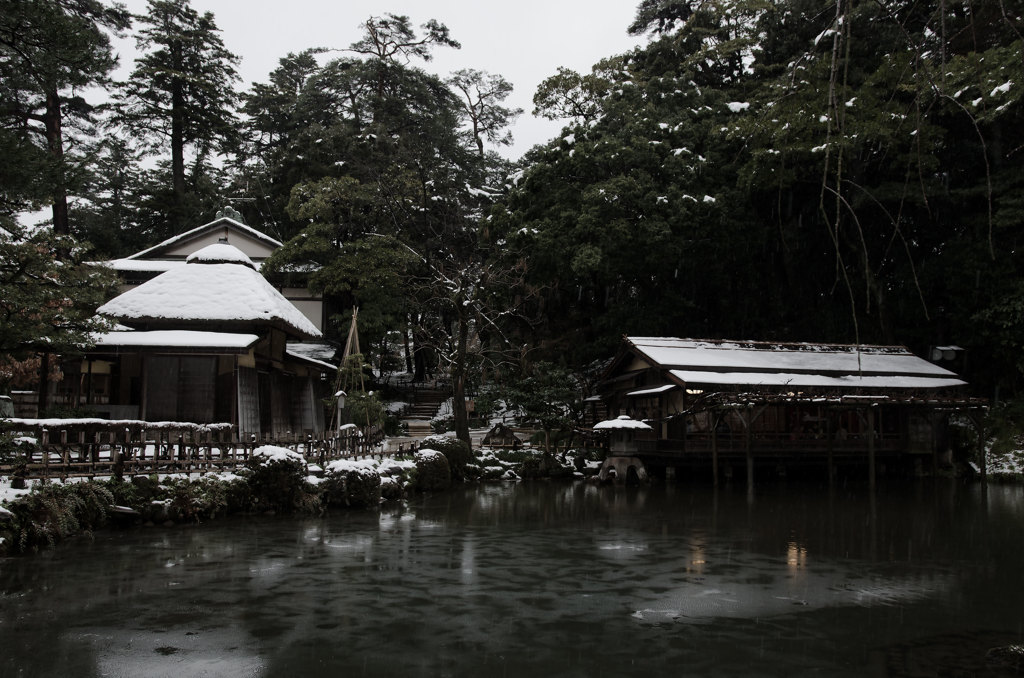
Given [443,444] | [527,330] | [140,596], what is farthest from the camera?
Answer: [527,330]

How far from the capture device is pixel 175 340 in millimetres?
19422

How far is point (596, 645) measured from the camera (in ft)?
22.3

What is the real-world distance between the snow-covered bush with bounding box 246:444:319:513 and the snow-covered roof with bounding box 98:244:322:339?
666cm

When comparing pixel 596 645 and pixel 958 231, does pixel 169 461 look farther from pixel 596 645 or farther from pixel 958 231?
pixel 958 231

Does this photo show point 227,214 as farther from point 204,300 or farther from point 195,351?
point 195,351

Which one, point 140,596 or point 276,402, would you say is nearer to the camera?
point 140,596

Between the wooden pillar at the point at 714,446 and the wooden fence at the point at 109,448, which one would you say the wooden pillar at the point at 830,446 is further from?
the wooden fence at the point at 109,448

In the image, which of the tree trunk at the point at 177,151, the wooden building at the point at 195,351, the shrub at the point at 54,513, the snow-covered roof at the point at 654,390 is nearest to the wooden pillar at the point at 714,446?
the snow-covered roof at the point at 654,390

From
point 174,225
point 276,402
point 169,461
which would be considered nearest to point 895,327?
point 276,402

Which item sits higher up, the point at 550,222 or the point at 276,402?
the point at 550,222

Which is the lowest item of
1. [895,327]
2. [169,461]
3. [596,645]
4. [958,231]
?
[596,645]

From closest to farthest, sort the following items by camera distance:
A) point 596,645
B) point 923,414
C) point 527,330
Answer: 1. point 596,645
2. point 923,414
3. point 527,330

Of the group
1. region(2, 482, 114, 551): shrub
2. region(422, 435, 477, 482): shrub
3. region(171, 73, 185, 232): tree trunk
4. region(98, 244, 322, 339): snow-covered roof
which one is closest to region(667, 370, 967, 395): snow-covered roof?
region(422, 435, 477, 482): shrub

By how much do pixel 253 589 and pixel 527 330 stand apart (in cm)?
2802
